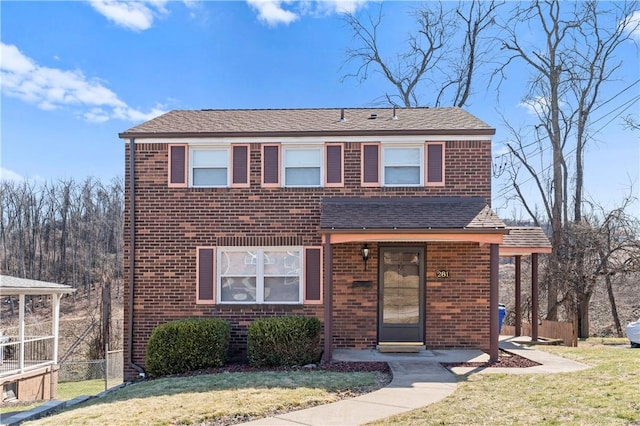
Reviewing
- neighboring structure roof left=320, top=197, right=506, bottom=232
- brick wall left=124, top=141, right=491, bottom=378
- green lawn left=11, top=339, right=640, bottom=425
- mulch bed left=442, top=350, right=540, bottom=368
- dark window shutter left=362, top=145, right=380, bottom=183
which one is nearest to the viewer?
green lawn left=11, top=339, right=640, bottom=425

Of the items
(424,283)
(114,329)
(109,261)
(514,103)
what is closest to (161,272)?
(424,283)

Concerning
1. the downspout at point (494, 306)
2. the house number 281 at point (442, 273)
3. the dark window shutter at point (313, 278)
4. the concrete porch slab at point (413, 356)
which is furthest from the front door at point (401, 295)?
the downspout at point (494, 306)

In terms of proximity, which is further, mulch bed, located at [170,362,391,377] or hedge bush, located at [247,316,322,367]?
hedge bush, located at [247,316,322,367]

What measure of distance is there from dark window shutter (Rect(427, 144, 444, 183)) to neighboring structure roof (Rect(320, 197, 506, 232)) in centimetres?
46

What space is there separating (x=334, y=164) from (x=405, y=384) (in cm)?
539

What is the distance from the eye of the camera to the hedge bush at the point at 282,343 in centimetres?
988

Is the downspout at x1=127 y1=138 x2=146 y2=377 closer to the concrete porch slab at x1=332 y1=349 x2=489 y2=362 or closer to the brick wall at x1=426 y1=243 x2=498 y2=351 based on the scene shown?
the concrete porch slab at x1=332 y1=349 x2=489 y2=362

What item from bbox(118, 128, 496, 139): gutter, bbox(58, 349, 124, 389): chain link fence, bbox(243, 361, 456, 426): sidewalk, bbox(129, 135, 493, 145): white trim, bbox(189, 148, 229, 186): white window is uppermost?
bbox(118, 128, 496, 139): gutter

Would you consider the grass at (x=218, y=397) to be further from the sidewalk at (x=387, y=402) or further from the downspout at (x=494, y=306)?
the downspout at (x=494, y=306)

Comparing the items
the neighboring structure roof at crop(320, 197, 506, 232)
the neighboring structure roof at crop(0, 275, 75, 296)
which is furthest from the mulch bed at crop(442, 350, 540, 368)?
the neighboring structure roof at crop(0, 275, 75, 296)

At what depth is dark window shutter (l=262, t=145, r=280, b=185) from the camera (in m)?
11.5

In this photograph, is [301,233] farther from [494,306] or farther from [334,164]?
[494,306]

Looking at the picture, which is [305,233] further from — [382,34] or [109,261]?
[109,261]

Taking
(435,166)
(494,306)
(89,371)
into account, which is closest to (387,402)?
(494,306)
